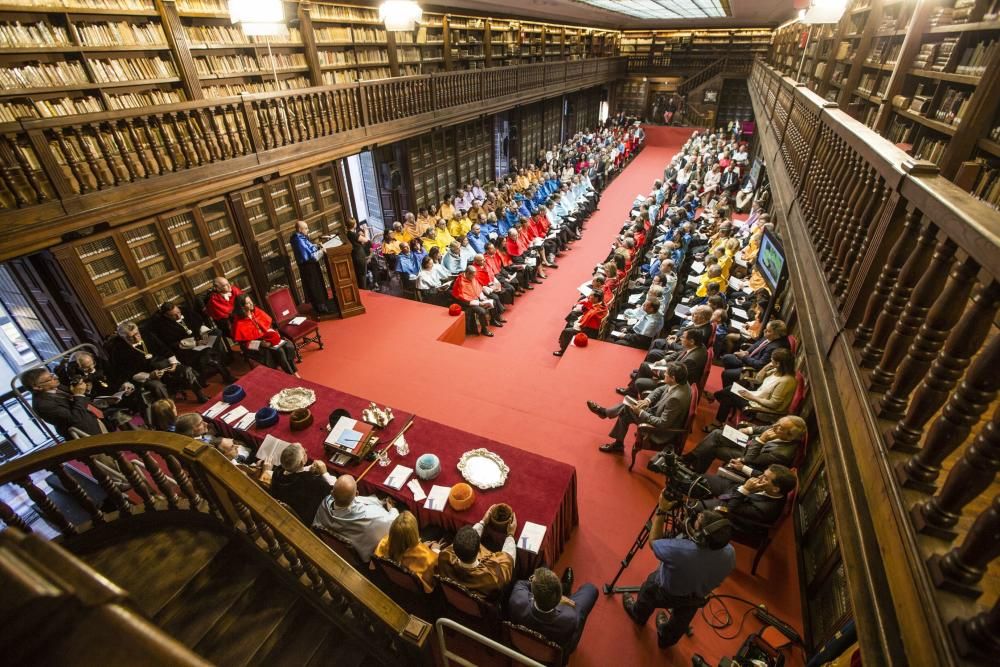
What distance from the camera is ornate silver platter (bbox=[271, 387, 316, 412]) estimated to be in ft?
13.8

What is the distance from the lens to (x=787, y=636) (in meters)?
2.98

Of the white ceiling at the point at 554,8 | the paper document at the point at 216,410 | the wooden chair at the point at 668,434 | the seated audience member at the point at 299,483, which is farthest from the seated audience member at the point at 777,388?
the white ceiling at the point at 554,8

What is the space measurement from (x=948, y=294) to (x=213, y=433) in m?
5.15

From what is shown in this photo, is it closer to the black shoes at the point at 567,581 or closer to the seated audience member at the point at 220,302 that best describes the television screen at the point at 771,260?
the black shoes at the point at 567,581

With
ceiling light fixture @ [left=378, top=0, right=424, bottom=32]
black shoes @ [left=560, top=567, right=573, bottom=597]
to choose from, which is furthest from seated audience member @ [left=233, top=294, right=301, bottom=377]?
ceiling light fixture @ [left=378, top=0, right=424, bottom=32]

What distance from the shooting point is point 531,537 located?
121 inches

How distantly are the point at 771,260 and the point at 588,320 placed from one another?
90.5 inches

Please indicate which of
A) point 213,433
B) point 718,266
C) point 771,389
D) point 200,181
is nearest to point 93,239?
point 200,181

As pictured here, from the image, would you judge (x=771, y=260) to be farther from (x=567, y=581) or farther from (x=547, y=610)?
(x=547, y=610)

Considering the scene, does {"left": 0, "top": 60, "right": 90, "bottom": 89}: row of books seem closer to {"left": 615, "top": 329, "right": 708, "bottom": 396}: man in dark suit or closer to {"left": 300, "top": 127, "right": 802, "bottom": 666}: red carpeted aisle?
{"left": 300, "top": 127, "right": 802, "bottom": 666}: red carpeted aisle

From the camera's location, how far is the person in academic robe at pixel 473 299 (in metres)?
7.14

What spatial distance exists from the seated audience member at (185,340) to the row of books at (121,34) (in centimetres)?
277

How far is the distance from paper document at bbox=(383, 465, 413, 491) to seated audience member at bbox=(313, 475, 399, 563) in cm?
22

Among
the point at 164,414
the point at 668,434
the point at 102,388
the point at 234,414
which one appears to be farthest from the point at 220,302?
the point at 668,434
